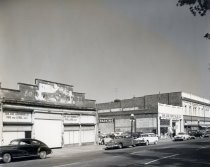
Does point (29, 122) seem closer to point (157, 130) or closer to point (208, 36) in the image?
point (208, 36)

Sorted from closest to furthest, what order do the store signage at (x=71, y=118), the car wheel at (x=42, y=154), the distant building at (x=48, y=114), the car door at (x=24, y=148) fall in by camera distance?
the car door at (x=24, y=148), the car wheel at (x=42, y=154), the distant building at (x=48, y=114), the store signage at (x=71, y=118)

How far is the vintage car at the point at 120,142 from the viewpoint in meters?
36.1

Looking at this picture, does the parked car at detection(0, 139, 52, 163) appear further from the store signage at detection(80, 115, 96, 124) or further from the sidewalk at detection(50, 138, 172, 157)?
the store signage at detection(80, 115, 96, 124)

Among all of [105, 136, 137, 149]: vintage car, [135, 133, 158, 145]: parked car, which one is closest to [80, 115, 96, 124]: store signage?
[135, 133, 158, 145]: parked car

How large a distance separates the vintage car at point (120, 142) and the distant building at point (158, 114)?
17.0 meters

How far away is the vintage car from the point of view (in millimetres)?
36125

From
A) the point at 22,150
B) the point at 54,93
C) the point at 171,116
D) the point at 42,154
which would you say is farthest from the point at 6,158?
the point at 171,116

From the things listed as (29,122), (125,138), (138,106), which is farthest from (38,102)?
(138,106)

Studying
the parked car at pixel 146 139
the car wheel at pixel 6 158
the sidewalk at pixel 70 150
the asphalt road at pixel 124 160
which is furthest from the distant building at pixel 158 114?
the car wheel at pixel 6 158

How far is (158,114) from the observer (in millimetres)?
61688

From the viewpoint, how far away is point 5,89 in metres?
31.5

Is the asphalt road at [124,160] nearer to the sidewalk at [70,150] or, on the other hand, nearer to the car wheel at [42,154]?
the car wheel at [42,154]

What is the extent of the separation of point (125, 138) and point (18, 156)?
16.1 m

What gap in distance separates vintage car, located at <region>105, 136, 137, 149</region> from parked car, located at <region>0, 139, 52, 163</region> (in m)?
10.7
